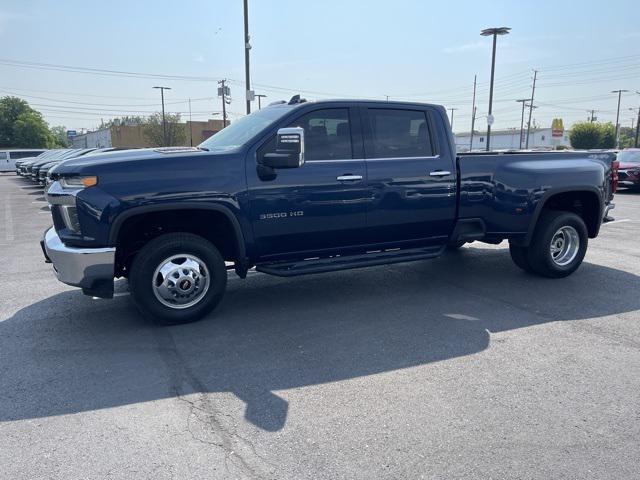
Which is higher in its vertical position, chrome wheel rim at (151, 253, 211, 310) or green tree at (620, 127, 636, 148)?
green tree at (620, 127, 636, 148)

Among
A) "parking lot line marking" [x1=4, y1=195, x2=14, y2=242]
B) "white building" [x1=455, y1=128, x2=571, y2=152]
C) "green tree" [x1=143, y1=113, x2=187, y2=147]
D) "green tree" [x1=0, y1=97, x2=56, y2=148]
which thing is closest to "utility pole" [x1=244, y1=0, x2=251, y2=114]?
"parking lot line marking" [x1=4, y1=195, x2=14, y2=242]

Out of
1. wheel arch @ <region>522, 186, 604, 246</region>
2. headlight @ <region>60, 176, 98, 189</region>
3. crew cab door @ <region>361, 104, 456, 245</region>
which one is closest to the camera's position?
headlight @ <region>60, 176, 98, 189</region>

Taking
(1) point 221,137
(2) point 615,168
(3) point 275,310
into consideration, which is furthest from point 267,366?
(2) point 615,168

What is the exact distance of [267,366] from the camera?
402cm

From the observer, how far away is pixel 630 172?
19.2 meters

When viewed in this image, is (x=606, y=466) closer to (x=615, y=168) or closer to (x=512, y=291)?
(x=512, y=291)

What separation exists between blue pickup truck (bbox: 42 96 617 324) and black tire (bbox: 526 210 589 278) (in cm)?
2

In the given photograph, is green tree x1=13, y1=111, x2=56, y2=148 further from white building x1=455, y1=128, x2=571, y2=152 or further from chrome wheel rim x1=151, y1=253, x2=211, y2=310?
chrome wheel rim x1=151, y1=253, x2=211, y2=310

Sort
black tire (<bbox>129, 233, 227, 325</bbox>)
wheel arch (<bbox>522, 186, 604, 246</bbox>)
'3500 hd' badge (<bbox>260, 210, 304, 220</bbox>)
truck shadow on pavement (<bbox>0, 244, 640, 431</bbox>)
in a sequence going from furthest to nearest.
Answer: wheel arch (<bbox>522, 186, 604, 246</bbox>)
'3500 hd' badge (<bbox>260, 210, 304, 220</bbox>)
black tire (<bbox>129, 233, 227, 325</bbox>)
truck shadow on pavement (<bbox>0, 244, 640, 431</bbox>)

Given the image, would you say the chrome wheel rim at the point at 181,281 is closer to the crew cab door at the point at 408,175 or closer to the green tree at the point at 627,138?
the crew cab door at the point at 408,175

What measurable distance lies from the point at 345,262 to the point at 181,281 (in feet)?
5.26

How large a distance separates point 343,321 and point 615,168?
457 centimetres

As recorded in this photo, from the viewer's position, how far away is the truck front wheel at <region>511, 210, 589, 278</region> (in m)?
6.46

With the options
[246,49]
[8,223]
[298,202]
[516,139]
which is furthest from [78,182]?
[516,139]
